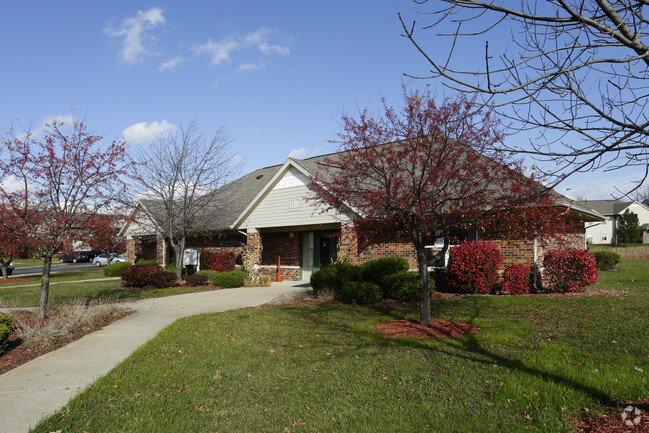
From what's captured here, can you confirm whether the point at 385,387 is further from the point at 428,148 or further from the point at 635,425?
the point at 428,148

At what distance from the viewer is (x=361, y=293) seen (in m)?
12.0

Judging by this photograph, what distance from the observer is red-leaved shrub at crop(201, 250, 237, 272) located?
21.7 m

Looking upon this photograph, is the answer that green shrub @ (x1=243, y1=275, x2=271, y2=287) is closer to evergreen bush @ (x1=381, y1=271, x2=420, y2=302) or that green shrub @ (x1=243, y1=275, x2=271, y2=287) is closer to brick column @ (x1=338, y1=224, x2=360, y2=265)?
brick column @ (x1=338, y1=224, x2=360, y2=265)

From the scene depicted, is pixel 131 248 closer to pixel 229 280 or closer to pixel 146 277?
pixel 146 277

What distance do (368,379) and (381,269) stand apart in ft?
24.8

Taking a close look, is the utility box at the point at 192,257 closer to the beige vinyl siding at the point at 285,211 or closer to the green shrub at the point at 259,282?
the beige vinyl siding at the point at 285,211

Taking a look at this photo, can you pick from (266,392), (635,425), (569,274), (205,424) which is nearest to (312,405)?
(266,392)

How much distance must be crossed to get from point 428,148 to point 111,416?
6.27 metres

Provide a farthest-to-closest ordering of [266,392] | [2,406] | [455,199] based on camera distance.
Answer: [455,199]
[266,392]
[2,406]

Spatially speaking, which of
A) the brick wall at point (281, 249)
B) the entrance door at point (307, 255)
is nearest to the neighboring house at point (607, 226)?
the entrance door at point (307, 255)

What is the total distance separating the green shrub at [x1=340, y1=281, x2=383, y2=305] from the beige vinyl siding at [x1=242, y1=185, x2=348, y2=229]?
16.6 ft

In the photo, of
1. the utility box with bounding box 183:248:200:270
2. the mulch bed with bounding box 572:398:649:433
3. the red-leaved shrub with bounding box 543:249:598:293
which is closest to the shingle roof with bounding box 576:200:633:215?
the red-leaved shrub with bounding box 543:249:598:293

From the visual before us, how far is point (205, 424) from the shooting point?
177 inches

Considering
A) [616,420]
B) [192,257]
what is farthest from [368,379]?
[192,257]
